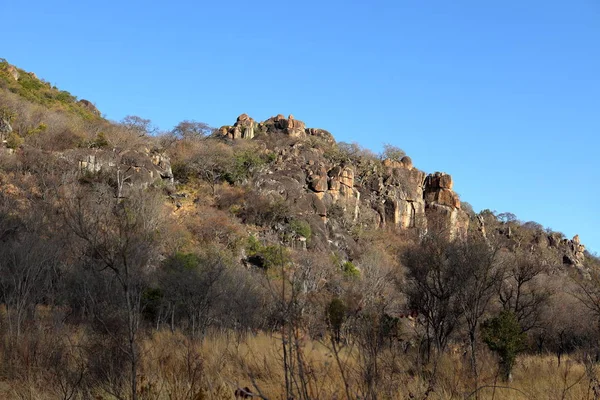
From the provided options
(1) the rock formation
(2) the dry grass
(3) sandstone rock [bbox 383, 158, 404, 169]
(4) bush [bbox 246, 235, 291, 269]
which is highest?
(3) sandstone rock [bbox 383, 158, 404, 169]

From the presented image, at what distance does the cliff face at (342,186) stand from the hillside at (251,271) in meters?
0.23

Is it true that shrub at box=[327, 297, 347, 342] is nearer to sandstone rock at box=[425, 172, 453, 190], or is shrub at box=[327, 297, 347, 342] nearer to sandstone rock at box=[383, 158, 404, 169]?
sandstone rock at box=[425, 172, 453, 190]

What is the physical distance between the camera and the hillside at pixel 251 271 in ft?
21.0

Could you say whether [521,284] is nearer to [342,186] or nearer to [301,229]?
[301,229]

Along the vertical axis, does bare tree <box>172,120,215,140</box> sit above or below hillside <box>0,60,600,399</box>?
above

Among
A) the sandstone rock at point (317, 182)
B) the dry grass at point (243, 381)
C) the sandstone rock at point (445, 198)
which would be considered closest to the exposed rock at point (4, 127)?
the sandstone rock at point (317, 182)

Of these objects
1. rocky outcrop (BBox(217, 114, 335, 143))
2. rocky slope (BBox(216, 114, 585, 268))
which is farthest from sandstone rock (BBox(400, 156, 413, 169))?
rocky outcrop (BBox(217, 114, 335, 143))

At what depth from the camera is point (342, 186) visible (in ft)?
176

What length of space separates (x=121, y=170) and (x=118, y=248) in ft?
116

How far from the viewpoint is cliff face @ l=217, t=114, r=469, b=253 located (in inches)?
1858

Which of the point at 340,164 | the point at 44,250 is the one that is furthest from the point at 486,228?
the point at 44,250

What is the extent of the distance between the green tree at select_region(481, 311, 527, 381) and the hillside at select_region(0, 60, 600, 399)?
6 centimetres

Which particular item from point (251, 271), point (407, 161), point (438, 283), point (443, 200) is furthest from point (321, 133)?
point (438, 283)

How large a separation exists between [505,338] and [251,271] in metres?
21.1
